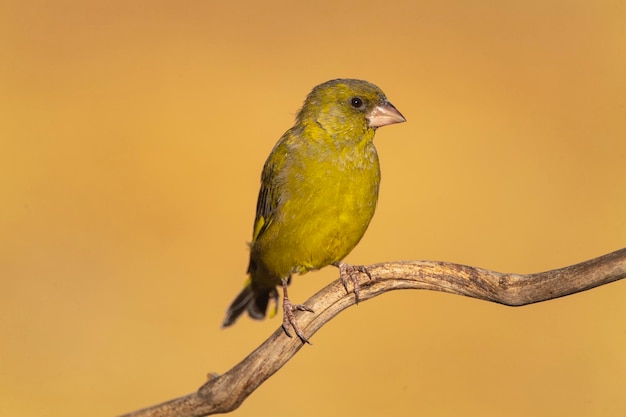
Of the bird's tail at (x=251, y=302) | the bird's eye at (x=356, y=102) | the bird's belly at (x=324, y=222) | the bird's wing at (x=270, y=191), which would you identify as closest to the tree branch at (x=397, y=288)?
the bird's belly at (x=324, y=222)

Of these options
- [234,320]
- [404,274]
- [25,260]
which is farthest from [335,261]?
[25,260]

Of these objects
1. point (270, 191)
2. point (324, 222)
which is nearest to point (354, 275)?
point (324, 222)

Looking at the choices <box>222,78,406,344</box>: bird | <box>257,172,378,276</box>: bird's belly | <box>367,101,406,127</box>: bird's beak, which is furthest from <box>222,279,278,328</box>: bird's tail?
<box>367,101,406,127</box>: bird's beak

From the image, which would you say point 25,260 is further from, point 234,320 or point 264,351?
point 264,351

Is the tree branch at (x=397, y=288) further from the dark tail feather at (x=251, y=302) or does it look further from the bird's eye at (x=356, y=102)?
the dark tail feather at (x=251, y=302)

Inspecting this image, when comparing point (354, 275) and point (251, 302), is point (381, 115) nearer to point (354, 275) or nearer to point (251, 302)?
point (354, 275)

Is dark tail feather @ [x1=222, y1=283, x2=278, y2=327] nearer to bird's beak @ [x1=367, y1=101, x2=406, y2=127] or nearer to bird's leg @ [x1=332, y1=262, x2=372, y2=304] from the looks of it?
bird's leg @ [x1=332, y1=262, x2=372, y2=304]
